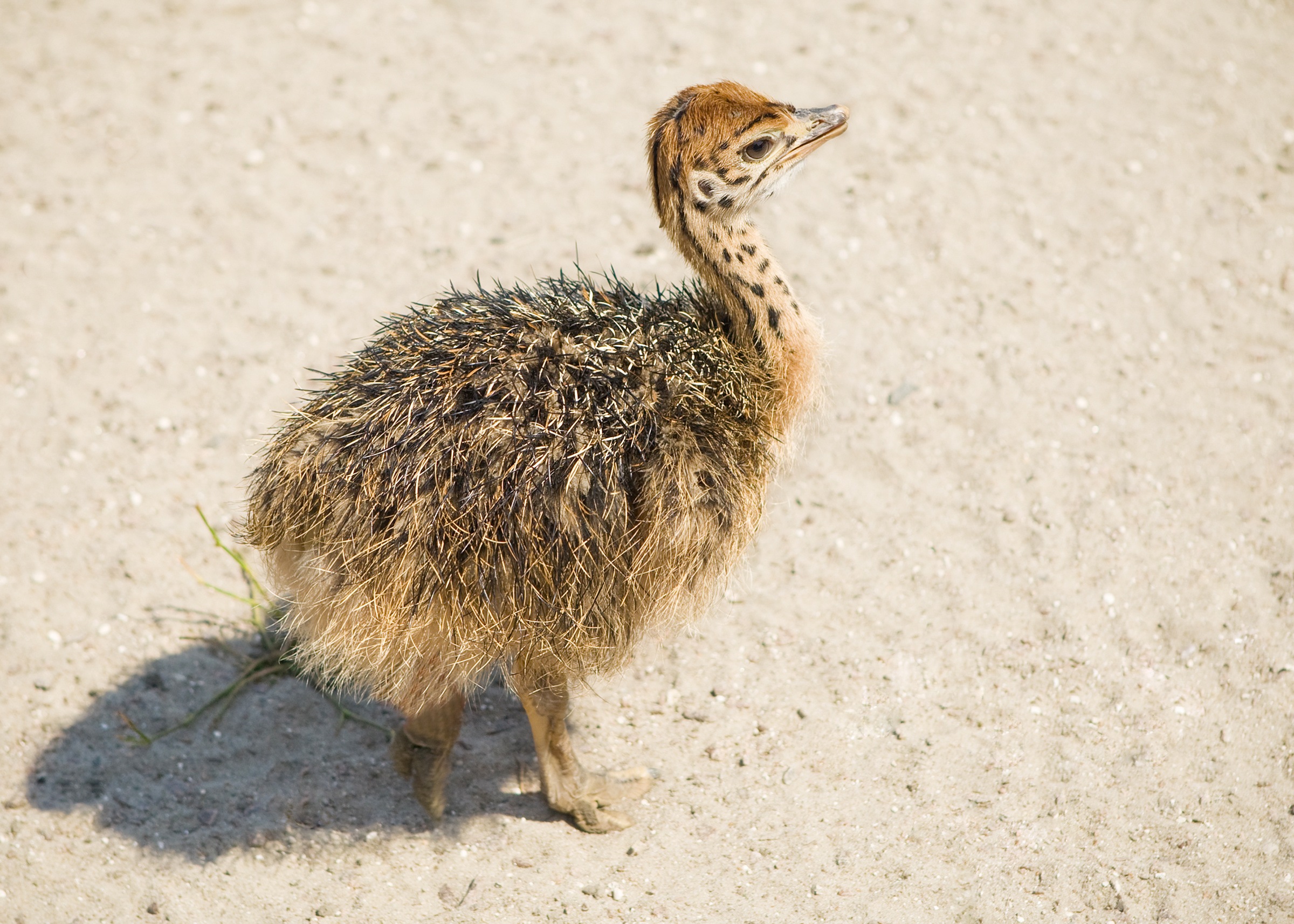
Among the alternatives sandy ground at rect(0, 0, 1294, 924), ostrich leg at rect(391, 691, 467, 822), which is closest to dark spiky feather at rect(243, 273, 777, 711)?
ostrich leg at rect(391, 691, 467, 822)

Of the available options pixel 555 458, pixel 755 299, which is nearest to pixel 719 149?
pixel 755 299

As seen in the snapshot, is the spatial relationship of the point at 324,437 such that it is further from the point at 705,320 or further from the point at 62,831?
the point at 62,831

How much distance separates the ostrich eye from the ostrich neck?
0.19 metres

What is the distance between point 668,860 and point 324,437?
1.87 meters

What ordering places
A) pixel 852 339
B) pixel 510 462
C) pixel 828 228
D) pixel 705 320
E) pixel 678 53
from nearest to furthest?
pixel 510 462, pixel 705 320, pixel 852 339, pixel 828 228, pixel 678 53

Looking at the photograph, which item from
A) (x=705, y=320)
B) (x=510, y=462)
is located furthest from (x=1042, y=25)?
(x=510, y=462)

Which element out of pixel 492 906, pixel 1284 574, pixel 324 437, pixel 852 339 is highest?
pixel 324 437

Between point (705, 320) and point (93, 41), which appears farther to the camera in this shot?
point (93, 41)

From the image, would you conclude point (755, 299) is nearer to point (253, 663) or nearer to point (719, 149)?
point (719, 149)

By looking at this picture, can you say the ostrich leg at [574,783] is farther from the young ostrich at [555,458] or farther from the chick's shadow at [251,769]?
the chick's shadow at [251,769]

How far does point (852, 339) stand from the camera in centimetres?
560

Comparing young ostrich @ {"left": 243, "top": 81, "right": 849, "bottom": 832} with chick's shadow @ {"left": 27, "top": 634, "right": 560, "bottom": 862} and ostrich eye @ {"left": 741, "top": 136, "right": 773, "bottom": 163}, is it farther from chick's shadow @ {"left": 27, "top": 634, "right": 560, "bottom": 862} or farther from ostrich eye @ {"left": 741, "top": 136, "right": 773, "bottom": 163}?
chick's shadow @ {"left": 27, "top": 634, "right": 560, "bottom": 862}

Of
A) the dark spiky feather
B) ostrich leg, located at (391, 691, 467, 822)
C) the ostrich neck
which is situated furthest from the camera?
ostrich leg, located at (391, 691, 467, 822)

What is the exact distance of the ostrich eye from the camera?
3578 mm
